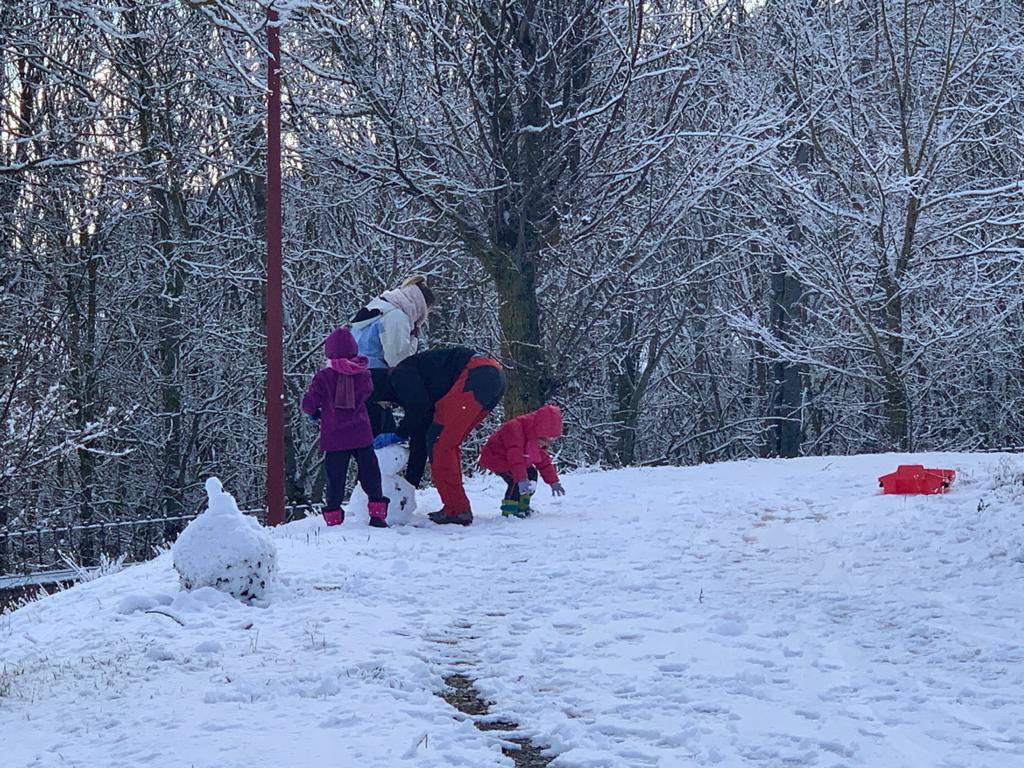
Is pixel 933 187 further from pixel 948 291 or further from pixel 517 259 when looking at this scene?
pixel 517 259

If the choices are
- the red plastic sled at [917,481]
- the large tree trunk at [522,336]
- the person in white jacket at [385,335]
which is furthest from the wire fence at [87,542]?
the red plastic sled at [917,481]

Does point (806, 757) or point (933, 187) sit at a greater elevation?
point (933, 187)

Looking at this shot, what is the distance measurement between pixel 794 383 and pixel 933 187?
5.28 meters

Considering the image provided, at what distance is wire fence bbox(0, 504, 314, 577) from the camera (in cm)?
1484

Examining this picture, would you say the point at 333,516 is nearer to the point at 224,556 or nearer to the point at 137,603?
the point at 224,556

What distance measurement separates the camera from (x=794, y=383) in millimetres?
20656

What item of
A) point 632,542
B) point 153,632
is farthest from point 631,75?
point 153,632

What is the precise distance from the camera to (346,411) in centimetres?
857

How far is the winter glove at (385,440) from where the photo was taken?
9023mm

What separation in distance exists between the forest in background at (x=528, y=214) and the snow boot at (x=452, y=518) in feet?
13.7

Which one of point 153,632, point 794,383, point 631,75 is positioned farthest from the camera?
point 794,383

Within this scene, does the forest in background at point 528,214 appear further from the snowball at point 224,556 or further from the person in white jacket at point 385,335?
the snowball at point 224,556

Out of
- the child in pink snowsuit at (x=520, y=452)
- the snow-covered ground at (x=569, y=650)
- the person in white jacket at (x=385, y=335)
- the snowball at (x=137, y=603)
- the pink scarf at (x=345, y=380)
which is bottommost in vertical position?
the snow-covered ground at (x=569, y=650)

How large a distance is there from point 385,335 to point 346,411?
917mm
